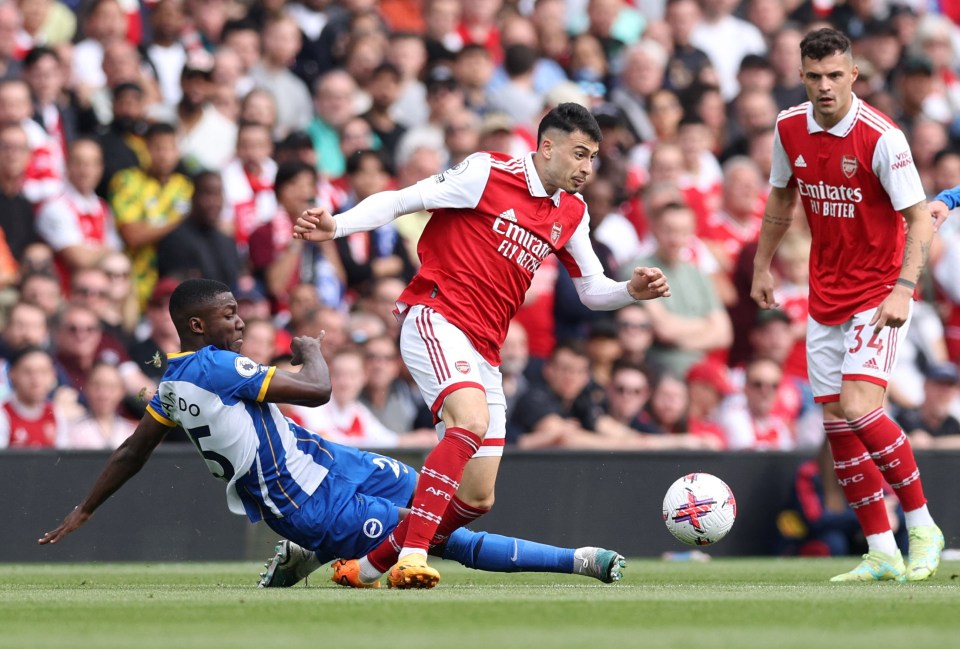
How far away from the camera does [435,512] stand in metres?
7.82

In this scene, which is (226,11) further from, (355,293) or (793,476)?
(793,476)

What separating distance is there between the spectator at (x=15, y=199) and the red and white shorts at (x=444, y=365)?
5.17 m

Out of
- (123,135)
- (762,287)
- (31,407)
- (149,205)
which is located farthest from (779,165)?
(123,135)

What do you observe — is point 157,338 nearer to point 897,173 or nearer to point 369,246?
point 369,246

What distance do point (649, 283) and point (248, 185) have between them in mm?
6131

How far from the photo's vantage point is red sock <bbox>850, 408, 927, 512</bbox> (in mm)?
8867

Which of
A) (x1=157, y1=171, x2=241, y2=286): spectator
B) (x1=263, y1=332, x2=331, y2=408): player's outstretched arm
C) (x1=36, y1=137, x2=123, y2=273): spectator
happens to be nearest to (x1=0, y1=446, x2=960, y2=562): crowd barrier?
(x1=157, y1=171, x2=241, y2=286): spectator

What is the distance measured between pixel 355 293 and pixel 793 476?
3804mm

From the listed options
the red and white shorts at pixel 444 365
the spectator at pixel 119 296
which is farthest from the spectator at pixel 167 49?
the red and white shorts at pixel 444 365

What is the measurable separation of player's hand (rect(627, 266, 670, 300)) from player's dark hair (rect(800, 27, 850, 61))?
1467mm

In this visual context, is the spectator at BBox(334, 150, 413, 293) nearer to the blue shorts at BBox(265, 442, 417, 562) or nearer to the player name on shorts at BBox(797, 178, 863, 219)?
the blue shorts at BBox(265, 442, 417, 562)

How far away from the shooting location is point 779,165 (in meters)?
9.28

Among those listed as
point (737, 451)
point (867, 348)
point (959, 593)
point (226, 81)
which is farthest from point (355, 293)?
point (959, 593)

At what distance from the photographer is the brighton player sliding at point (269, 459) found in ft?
26.3
